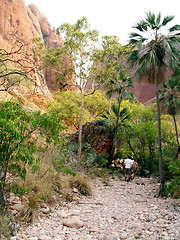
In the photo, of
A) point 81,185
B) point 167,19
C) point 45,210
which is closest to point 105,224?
point 45,210

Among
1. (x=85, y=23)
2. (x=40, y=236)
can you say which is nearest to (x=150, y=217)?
(x=40, y=236)

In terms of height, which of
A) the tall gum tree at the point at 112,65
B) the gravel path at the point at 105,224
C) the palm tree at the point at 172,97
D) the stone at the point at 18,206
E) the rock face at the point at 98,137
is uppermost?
the tall gum tree at the point at 112,65

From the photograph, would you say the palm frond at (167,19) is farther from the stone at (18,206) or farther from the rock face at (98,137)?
the stone at (18,206)

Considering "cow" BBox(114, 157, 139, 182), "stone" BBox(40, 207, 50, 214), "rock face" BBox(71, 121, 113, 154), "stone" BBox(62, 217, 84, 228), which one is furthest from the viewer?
"rock face" BBox(71, 121, 113, 154)

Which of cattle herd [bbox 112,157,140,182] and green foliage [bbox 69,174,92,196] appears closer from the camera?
green foliage [bbox 69,174,92,196]

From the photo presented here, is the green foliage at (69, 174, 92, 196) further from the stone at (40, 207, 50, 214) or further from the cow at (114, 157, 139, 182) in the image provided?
the cow at (114, 157, 139, 182)

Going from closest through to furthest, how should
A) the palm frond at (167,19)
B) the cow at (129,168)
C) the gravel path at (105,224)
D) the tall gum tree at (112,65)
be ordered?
the gravel path at (105,224) < the palm frond at (167,19) < the cow at (129,168) < the tall gum tree at (112,65)

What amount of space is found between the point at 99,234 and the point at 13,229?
1.83m

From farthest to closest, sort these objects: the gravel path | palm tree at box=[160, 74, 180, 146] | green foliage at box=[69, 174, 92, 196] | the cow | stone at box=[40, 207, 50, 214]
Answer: palm tree at box=[160, 74, 180, 146] < the cow < green foliage at box=[69, 174, 92, 196] < stone at box=[40, 207, 50, 214] < the gravel path

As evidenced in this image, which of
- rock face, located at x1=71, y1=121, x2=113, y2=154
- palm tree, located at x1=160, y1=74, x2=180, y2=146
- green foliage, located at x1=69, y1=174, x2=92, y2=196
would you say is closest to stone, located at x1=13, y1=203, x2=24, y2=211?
green foliage, located at x1=69, y1=174, x2=92, y2=196

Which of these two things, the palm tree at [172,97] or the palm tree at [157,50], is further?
the palm tree at [172,97]

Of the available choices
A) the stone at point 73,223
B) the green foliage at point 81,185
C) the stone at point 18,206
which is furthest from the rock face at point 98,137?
the stone at point 18,206

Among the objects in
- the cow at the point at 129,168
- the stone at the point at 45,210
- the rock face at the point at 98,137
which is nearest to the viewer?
the stone at the point at 45,210

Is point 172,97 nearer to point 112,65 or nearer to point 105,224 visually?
point 112,65
